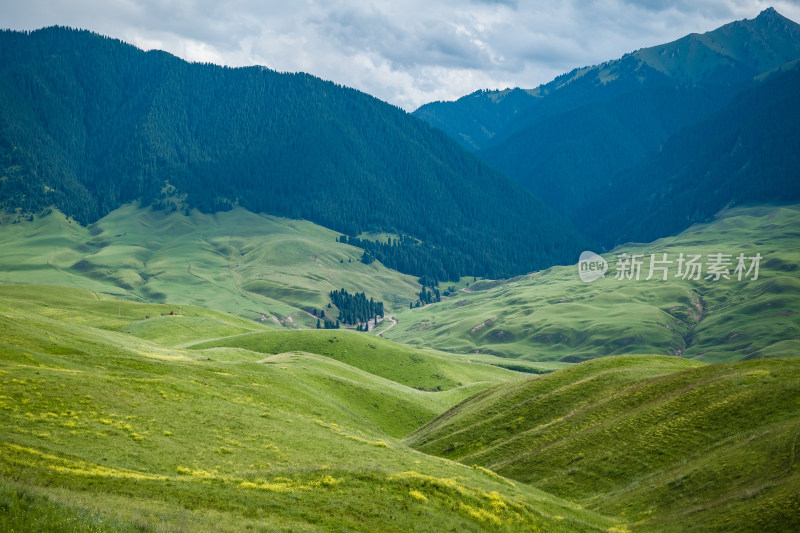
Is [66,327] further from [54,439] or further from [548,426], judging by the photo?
[548,426]

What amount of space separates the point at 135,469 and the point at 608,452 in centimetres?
4667

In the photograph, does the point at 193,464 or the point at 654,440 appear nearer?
the point at 193,464

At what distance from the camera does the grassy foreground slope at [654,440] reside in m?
47.3

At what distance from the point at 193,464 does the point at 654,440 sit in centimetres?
4537

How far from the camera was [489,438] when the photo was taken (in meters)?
83.8

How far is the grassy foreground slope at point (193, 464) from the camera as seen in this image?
3312cm

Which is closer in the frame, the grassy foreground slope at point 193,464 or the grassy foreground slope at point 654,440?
the grassy foreground slope at point 193,464

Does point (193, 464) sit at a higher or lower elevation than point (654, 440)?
lower

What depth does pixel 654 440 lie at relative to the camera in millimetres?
64875

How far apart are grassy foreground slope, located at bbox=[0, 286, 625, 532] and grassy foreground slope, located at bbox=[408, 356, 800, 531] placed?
6676 mm

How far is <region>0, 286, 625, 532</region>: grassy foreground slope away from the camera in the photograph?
3312 cm

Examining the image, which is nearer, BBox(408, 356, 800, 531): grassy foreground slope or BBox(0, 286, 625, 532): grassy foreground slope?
BBox(0, 286, 625, 532): grassy foreground slope

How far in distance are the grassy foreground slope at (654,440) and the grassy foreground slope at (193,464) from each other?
6.68 meters

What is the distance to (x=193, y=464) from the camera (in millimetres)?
47188
